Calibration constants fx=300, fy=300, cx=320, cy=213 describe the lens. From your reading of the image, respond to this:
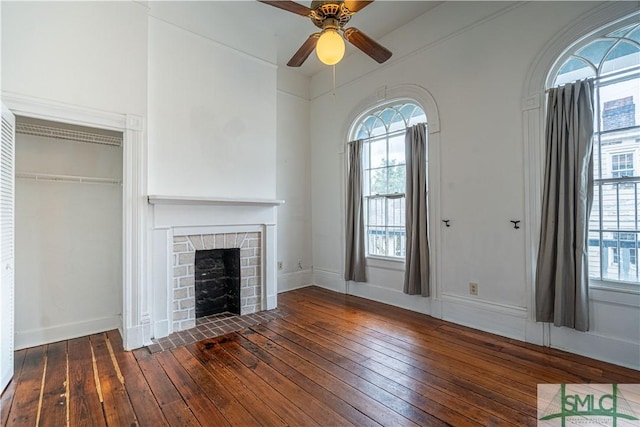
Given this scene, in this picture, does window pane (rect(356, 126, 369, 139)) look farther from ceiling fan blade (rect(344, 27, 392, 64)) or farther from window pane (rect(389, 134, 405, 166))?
ceiling fan blade (rect(344, 27, 392, 64))

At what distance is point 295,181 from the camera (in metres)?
4.90

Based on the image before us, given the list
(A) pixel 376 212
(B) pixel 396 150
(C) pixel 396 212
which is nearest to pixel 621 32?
(B) pixel 396 150

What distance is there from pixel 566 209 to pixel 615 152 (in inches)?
23.0

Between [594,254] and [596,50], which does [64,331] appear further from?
[596,50]

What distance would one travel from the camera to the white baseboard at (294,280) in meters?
4.66

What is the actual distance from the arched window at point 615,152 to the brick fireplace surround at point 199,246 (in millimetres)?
3198

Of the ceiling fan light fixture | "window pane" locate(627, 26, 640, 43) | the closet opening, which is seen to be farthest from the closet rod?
"window pane" locate(627, 26, 640, 43)

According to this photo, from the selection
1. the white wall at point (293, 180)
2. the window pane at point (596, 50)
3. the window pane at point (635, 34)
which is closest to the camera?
the window pane at point (635, 34)

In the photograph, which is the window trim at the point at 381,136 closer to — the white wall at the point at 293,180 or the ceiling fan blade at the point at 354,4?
the white wall at the point at 293,180

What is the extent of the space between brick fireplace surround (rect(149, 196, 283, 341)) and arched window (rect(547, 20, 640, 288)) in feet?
10.5

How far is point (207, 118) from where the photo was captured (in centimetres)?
331

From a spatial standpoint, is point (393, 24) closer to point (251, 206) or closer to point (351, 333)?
point (251, 206)

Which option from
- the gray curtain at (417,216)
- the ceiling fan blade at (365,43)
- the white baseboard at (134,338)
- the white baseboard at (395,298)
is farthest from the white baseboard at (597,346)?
the white baseboard at (134,338)

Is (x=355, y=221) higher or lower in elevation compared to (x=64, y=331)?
higher
